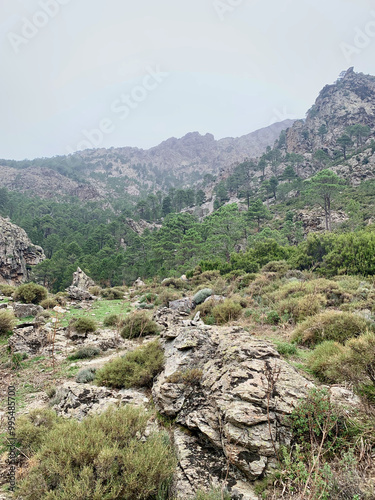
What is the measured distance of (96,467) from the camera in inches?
108

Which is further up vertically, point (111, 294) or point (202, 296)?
point (202, 296)

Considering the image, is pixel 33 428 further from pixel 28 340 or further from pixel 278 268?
pixel 278 268

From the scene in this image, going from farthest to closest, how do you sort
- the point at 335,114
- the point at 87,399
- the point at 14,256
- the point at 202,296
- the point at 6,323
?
1. the point at 335,114
2. the point at 14,256
3. the point at 202,296
4. the point at 6,323
5. the point at 87,399

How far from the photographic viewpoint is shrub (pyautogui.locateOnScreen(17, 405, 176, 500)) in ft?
8.27

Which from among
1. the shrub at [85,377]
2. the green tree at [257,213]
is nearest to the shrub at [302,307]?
the shrub at [85,377]

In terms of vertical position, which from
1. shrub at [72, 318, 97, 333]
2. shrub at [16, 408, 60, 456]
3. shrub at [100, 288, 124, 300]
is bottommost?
shrub at [100, 288, 124, 300]

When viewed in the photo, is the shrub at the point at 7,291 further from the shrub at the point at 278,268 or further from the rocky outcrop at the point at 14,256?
the rocky outcrop at the point at 14,256

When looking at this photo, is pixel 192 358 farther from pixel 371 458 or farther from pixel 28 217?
pixel 28 217

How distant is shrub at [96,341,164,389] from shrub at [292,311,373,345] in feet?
13.4

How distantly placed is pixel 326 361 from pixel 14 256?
131ft

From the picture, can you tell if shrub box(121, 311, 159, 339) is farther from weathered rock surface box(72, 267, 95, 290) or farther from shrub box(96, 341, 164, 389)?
weathered rock surface box(72, 267, 95, 290)

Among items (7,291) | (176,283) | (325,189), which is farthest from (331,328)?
(325,189)

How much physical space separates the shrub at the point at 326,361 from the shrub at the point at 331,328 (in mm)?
837

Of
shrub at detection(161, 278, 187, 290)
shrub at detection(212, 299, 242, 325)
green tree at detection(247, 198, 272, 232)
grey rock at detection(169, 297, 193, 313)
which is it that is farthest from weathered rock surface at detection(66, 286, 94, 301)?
green tree at detection(247, 198, 272, 232)
